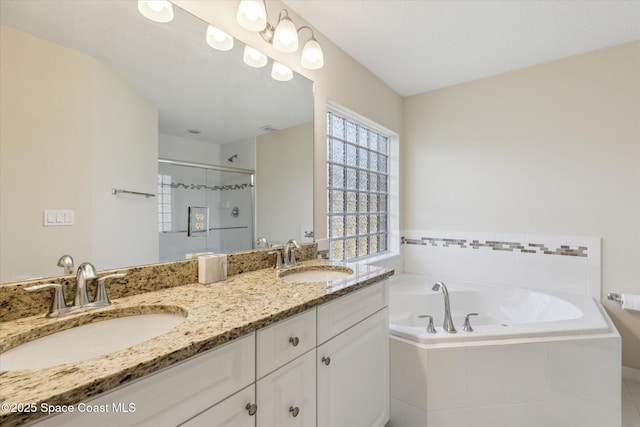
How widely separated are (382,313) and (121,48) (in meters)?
1.58

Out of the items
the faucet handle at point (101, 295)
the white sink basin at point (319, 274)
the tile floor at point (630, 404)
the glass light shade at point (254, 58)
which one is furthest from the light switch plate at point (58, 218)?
the tile floor at point (630, 404)

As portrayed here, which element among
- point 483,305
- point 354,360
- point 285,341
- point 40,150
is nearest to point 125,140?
point 40,150

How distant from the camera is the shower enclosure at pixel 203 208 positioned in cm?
122

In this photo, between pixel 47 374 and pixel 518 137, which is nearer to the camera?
pixel 47 374

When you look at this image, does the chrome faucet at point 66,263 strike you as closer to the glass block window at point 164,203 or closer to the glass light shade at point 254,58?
the glass block window at point 164,203

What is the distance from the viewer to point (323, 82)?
6.52ft

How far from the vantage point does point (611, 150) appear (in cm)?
217

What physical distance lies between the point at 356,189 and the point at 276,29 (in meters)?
1.49

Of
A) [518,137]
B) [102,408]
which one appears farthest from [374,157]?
[102,408]

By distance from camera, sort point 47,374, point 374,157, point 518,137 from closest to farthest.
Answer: point 47,374 < point 518,137 < point 374,157

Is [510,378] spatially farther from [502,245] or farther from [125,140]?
[125,140]

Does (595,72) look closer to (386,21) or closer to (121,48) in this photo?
(386,21)

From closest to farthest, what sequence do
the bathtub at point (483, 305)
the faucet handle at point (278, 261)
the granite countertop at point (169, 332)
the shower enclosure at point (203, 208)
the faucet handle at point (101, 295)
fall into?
the granite countertop at point (169, 332) → the faucet handle at point (101, 295) → the shower enclosure at point (203, 208) → the faucet handle at point (278, 261) → the bathtub at point (483, 305)

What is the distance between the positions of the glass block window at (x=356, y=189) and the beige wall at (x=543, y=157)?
316mm
